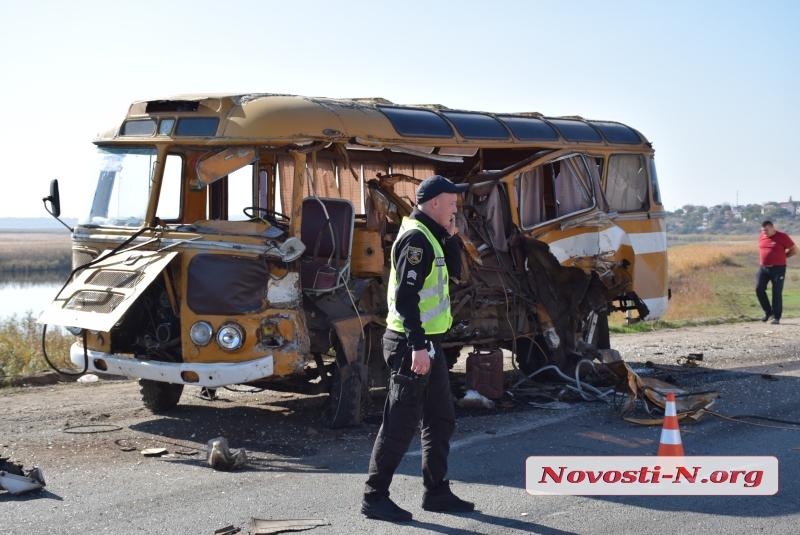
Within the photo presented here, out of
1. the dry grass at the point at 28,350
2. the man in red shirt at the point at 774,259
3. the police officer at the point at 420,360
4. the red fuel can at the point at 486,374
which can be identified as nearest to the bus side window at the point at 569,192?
the red fuel can at the point at 486,374

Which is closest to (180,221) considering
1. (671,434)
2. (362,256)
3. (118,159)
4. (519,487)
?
(118,159)

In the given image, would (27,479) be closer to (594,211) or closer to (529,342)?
(529,342)

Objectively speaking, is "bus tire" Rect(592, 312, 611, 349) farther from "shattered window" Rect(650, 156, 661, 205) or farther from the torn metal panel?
the torn metal panel

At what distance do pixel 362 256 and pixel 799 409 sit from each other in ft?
14.8

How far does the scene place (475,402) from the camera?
8.83 metres

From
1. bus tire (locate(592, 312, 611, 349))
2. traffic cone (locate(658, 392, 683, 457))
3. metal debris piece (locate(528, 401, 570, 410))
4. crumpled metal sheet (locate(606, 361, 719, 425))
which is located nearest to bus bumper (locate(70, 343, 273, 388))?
metal debris piece (locate(528, 401, 570, 410))

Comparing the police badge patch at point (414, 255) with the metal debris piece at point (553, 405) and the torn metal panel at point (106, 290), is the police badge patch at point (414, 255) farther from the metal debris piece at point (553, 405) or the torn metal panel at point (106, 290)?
the metal debris piece at point (553, 405)

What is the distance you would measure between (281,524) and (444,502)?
1021mm

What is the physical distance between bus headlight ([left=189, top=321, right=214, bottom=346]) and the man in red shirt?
39.6ft

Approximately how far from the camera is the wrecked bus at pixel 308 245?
7371mm

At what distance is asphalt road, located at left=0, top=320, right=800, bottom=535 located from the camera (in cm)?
531

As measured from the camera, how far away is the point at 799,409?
8.62 meters

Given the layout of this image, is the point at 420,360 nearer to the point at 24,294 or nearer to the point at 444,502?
the point at 444,502

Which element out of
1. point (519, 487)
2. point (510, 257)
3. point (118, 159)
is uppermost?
point (118, 159)
